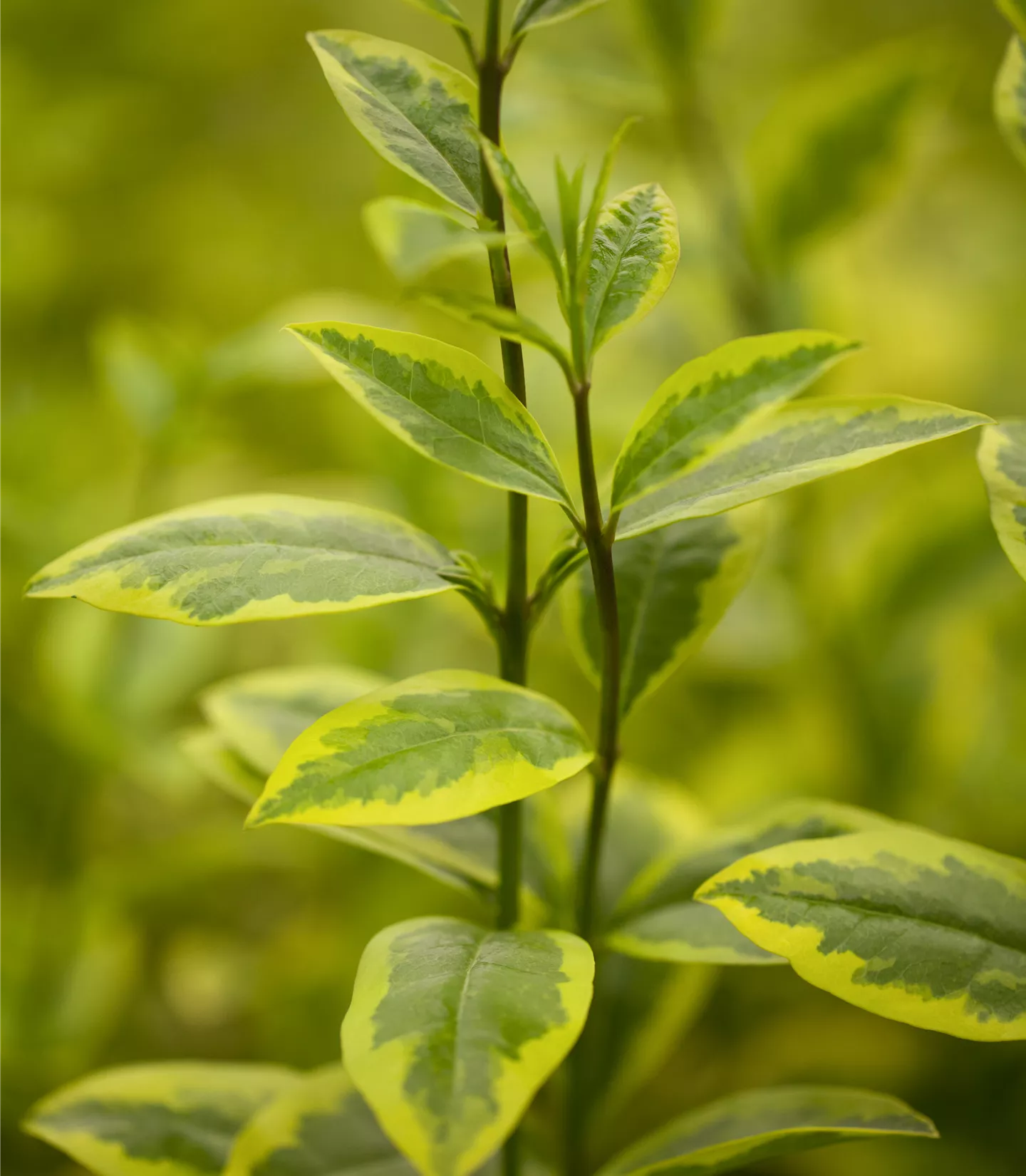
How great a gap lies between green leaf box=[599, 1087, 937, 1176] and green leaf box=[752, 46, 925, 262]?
0.64 metres

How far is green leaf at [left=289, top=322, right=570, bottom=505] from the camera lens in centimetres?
40

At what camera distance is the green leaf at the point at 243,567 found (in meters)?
0.37

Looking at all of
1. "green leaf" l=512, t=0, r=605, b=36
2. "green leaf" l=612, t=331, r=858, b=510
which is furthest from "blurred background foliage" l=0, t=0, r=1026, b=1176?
"green leaf" l=612, t=331, r=858, b=510

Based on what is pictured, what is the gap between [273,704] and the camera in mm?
566

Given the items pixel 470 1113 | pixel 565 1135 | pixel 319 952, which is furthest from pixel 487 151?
pixel 319 952

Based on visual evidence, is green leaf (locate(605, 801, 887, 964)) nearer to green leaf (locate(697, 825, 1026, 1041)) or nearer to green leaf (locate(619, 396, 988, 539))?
green leaf (locate(697, 825, 1026, 1041))

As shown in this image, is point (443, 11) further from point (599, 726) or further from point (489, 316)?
point (599, 726)

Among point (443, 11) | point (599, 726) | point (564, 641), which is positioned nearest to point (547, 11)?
point (443, 11)

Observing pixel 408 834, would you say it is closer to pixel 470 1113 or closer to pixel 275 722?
pixel 275 722

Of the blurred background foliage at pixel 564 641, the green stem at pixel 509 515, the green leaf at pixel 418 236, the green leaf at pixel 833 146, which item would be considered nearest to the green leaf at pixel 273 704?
the green stem at pixel 509 515

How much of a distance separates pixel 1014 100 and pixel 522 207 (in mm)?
302

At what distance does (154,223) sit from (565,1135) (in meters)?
1.67

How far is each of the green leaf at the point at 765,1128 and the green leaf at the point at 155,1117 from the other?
0.20 metres

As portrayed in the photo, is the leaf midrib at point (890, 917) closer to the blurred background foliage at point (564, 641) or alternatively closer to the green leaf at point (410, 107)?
the green leaf at point (410, 107)
